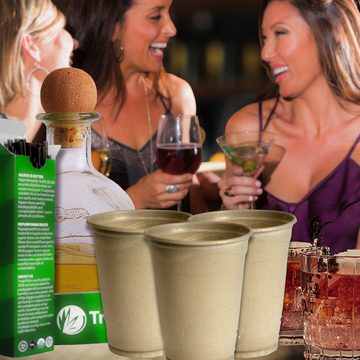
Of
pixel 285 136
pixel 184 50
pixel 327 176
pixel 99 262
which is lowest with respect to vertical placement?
pixel 99 262

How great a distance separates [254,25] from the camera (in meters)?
1.46

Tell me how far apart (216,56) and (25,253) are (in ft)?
3.73

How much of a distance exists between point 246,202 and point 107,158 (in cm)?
50

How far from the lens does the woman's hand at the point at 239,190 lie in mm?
1320

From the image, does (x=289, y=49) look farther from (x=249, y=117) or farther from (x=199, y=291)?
(x=199, y=291)

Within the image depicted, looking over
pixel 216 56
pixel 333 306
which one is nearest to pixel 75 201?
pixel 333 306

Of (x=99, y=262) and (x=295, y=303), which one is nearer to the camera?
(x=99, y=262)

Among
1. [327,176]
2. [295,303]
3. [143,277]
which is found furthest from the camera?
[327,176]

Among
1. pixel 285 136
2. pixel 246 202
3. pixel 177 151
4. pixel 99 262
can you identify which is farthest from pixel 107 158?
pixel 99 262

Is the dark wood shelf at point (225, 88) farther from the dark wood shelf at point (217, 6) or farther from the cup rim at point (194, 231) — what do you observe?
the cup rim at point (194, 231)

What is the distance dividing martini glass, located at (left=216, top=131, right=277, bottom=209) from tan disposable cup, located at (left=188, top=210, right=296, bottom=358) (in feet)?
2.43

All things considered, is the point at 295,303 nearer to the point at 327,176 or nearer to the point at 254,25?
the point at 327,176

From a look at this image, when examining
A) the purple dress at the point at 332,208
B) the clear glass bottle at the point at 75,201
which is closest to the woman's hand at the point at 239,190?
the purple dress at the point at 332,208

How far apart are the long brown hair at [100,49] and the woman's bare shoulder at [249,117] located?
27cm
